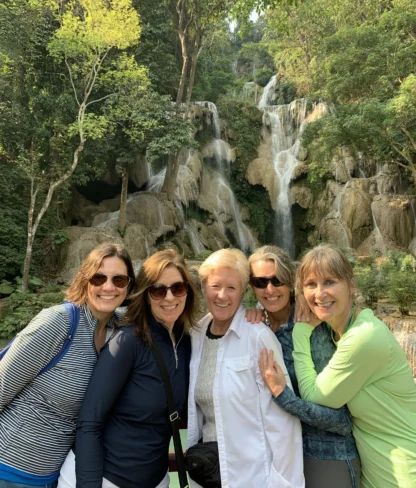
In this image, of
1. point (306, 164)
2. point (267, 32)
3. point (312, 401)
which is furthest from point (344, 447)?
point (267, 32)

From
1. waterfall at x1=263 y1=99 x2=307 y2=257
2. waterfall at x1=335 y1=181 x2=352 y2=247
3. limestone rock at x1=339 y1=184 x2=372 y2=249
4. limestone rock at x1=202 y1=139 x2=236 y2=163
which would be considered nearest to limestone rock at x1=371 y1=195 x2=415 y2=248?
limestone rock at x1=339 y1=184 x2=372 y2=249

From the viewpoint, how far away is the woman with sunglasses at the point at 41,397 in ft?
5.36

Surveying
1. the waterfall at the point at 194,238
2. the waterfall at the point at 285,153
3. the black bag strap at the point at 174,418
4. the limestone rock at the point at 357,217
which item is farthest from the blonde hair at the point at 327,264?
the waterfall at the point at 285,153

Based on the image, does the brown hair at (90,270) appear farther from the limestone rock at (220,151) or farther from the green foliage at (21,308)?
the limestone rock at (220,151)

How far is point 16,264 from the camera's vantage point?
12930 mm

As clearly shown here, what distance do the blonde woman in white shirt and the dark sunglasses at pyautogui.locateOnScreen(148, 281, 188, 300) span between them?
15cm

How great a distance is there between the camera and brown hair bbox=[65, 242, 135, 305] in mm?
1876

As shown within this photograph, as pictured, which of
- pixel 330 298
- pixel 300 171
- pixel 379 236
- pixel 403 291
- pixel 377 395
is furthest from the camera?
pixel 300 171

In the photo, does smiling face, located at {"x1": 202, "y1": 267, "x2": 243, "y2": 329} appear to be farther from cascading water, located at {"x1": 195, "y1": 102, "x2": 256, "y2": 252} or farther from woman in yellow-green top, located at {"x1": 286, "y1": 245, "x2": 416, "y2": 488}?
cascading water, located at {"x1": 195, "y1": 102, "x2": 256, "y2": 252}

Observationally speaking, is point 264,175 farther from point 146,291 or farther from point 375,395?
point 375,395

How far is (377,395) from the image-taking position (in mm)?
1616

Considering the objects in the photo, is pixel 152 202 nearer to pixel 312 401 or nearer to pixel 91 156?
pixel 91 156

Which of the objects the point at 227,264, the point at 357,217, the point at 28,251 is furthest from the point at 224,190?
the point at 227,264

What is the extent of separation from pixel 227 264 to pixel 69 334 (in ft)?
2.75
